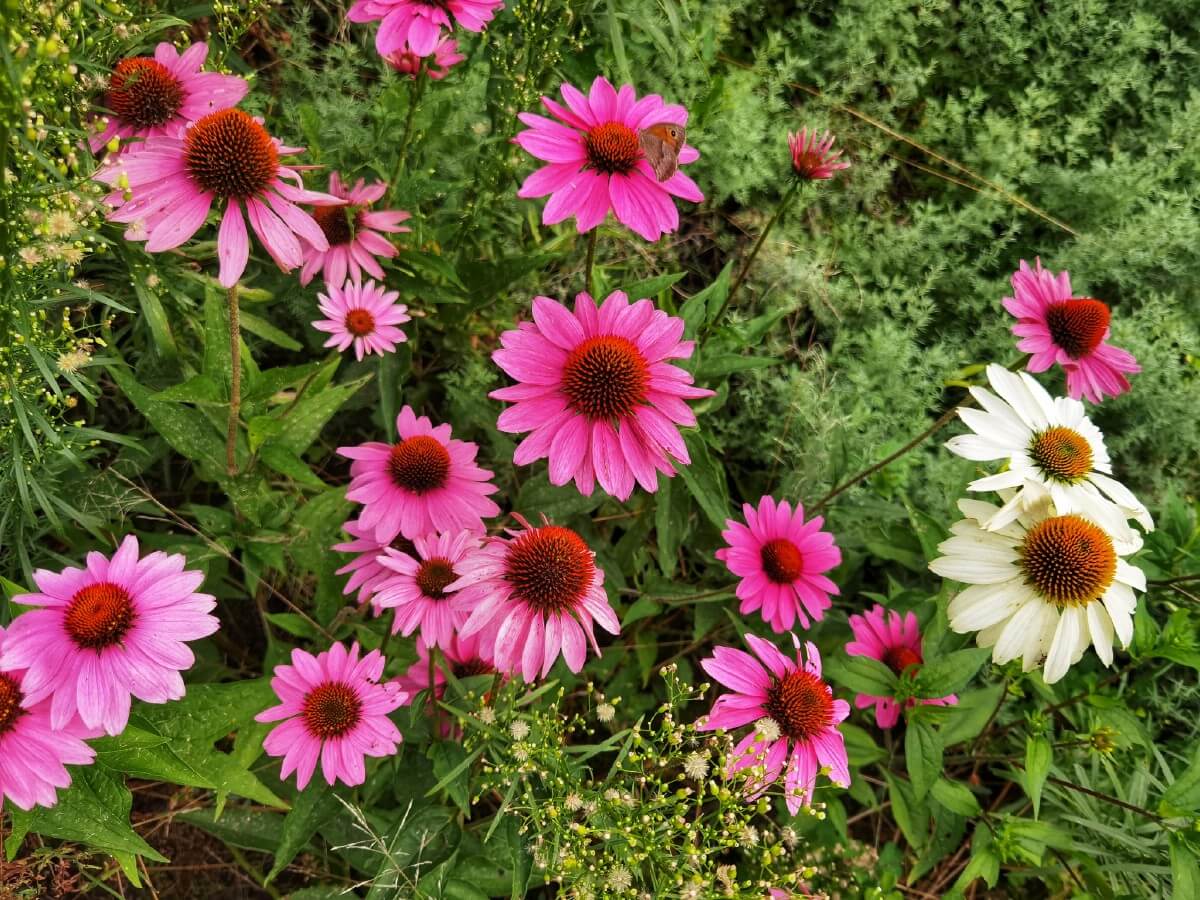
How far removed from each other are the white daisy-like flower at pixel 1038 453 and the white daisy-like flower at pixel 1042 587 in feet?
0.13

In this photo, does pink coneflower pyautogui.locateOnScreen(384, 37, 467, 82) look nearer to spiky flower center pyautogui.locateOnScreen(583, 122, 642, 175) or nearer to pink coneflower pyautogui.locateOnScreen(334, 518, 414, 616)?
spiky flower center pyautogui.locateOnScreen(583, 122, 642, 175)

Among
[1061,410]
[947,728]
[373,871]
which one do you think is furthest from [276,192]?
[947,728]

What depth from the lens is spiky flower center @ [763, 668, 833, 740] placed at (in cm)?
131

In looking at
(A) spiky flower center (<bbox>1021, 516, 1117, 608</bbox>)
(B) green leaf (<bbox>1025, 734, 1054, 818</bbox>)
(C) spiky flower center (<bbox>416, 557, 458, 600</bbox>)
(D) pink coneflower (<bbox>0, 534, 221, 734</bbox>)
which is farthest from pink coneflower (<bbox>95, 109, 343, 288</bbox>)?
(B) green leaf (<bbox>1025, 734, 1054, 818</bbox>)

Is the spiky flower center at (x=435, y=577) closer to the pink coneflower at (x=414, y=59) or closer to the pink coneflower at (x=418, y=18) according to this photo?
the pink coneflower at (x=418, y=18)

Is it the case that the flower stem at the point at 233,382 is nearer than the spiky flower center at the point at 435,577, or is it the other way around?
the flower stem at the point at 233,382

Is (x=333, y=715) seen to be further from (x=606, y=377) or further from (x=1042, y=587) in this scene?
(x=1042, y=587)

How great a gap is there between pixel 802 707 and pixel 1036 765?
525mm

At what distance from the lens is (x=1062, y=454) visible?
1.41m

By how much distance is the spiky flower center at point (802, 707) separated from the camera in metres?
1.31

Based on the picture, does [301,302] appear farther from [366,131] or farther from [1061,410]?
[1061,410]

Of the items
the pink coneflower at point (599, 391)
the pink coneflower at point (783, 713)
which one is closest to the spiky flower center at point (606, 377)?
the pink coneflower at point (599, 391)

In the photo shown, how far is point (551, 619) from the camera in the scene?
1.18 meters

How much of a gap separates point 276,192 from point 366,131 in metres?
1.03
